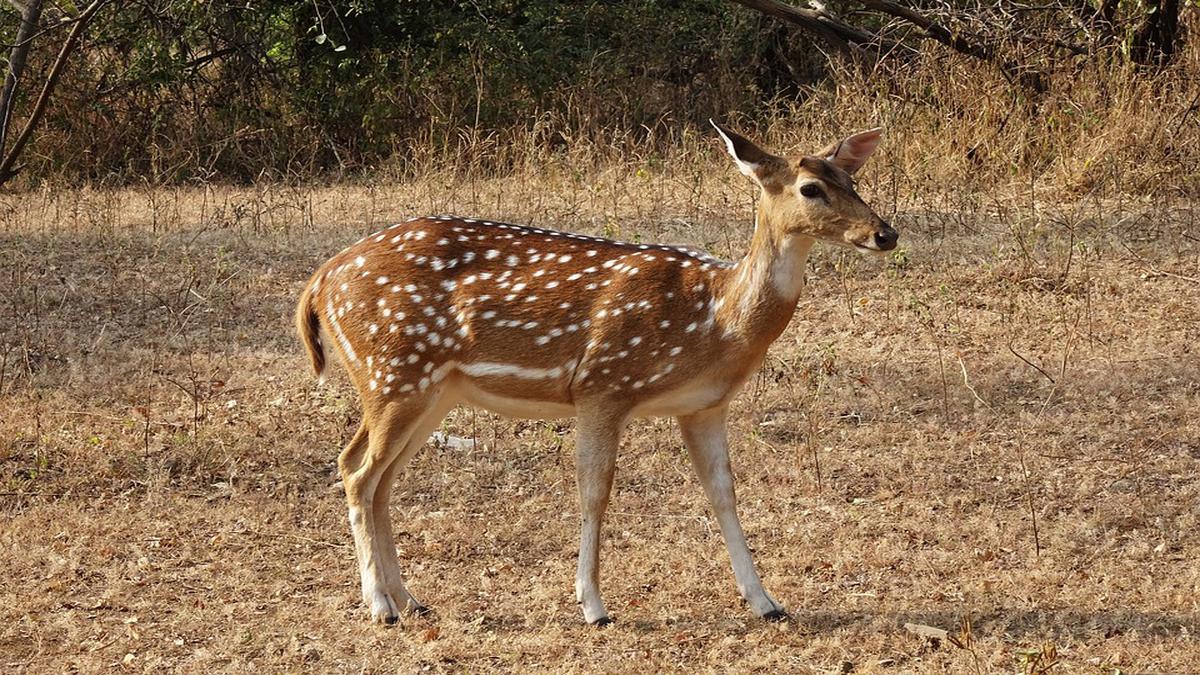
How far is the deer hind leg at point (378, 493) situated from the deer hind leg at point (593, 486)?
1.94ft

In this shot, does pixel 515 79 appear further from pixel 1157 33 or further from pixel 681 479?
pixel 681 479

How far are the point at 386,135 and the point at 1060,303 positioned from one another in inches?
277

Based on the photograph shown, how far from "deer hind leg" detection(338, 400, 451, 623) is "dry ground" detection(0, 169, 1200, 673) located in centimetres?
14

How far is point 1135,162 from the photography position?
36.8 feet

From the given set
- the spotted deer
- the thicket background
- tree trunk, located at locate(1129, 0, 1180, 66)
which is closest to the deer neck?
the spotted deer

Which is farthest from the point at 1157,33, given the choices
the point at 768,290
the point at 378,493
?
the point at 378,493

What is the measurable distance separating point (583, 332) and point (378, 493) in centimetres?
101

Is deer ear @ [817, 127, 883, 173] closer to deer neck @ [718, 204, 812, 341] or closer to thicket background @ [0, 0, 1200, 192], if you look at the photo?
deer neck @ [718, 204, 812, 341]

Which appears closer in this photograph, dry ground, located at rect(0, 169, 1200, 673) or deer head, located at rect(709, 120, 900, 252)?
deer head, located at rect(709, 120, 900, 252)

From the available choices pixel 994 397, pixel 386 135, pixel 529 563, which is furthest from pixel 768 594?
pixel 386 135

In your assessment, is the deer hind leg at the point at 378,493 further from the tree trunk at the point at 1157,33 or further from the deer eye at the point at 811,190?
the tree trunk at the point at 1157,33

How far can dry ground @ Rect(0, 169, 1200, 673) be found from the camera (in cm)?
581

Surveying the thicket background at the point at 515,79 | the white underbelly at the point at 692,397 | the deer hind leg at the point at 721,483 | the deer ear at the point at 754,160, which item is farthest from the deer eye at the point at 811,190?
the thicket background at the point at 515,79

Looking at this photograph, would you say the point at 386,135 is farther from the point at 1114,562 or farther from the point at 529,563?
the point at 1114,562
